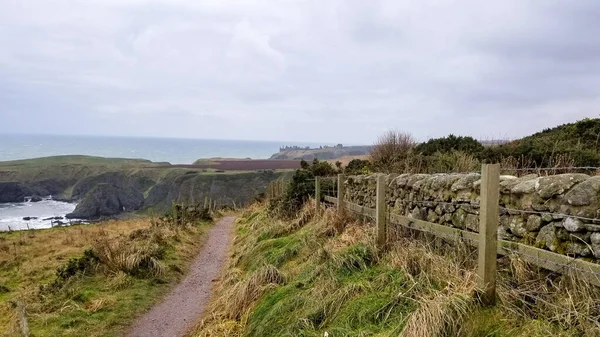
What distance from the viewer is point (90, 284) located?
10.0 meters

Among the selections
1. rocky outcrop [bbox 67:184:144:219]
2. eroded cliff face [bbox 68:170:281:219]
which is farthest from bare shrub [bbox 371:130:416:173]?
rocky outcrop [bbox 67:184:144:219]

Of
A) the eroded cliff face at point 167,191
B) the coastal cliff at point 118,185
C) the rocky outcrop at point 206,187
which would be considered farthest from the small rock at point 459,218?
the rocky outcrop at point 206,187

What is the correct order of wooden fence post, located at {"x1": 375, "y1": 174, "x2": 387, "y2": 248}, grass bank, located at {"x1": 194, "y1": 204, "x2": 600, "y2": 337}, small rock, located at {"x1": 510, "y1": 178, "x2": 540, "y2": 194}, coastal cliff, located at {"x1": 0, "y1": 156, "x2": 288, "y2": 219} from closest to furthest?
grass bank, located at {"x1": 194, "y1": 204, "x2": 600, "y2": 337} < small rock, located at {"x1": 510, "y1": 178, "x2": 540, "y2": 194} < wooden fence post, located at {"x1": 375, "y1": 174, "x2": 387, "y2": 248} < coastal cliff, located at {"x1": 0, "y1": 156, "x2": 288, "y2": 219}

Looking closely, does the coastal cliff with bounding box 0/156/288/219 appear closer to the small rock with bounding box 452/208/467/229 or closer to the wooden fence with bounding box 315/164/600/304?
the small rock with bounding box 452/208/467/229

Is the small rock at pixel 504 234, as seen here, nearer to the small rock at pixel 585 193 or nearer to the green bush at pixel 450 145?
the small rock at pixel 585 193

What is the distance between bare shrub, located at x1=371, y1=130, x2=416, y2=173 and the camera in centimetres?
1405

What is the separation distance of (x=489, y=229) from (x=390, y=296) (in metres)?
1.55

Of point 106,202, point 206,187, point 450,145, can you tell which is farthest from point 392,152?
point 106,202

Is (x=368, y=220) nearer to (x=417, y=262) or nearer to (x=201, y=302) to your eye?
(x=417, y=262)

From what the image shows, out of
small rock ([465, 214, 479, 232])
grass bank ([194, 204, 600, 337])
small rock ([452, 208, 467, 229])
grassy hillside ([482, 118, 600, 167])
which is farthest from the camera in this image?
grassy hillside ([482, 118, 600, 167])

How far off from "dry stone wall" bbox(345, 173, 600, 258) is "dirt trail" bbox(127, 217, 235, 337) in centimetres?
499

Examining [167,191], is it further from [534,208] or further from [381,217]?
[534,208]

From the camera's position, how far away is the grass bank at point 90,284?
777 cm

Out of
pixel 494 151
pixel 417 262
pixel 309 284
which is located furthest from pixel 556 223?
pixel 494 151
